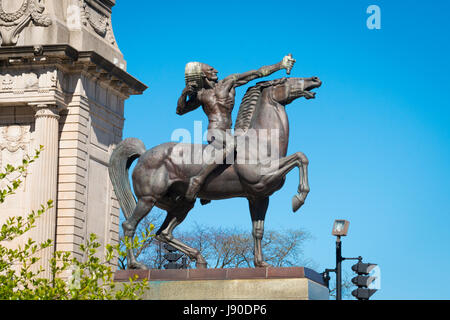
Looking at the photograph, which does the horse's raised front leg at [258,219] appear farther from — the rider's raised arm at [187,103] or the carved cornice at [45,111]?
the carved cornice at [45,111]

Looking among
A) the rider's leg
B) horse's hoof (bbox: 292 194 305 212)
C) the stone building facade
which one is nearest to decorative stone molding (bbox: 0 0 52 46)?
the stone building facade

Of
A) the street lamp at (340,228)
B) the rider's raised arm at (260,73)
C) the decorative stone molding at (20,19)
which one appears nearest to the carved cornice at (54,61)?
the decorative stone molding at (20,19)

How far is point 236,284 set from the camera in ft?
49.9

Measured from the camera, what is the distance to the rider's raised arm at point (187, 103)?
1695cm

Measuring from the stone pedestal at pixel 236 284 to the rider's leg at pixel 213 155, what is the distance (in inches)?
61.9

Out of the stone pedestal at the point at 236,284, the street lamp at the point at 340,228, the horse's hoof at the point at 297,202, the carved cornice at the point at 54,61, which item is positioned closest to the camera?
the stone pedestal at the point at 236,284

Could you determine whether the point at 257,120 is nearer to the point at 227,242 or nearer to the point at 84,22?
the point at 84,22

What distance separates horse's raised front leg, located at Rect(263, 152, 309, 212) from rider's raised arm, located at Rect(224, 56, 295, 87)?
1851 mm

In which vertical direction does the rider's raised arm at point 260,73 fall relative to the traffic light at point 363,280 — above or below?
above

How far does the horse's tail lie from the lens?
17109 mm

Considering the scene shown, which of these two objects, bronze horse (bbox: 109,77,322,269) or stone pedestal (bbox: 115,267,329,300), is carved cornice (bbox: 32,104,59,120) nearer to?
bronze horse (bbox: 109,77,322,269)

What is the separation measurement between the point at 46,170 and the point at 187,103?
14.3 m

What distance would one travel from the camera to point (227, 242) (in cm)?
5181
